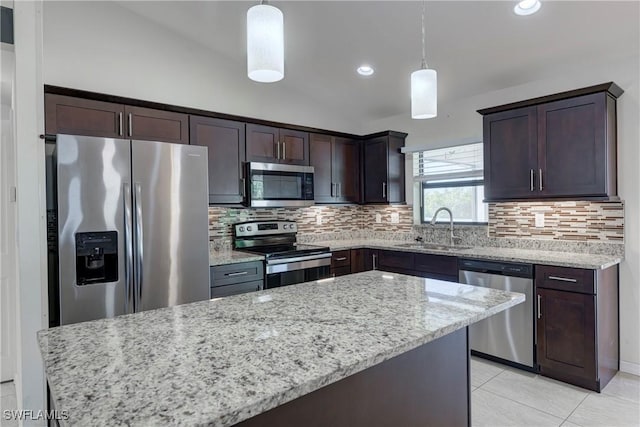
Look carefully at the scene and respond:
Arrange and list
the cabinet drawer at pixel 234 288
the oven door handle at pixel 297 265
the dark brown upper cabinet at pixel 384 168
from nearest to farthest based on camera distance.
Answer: the cabinet drawer at pixel 234 288, the oven door handle at pixel 297 265, the dark brown upper cabinet at pixel 384 168

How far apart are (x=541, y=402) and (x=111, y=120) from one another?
3729mm

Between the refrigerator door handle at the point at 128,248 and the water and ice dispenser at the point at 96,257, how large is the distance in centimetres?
6

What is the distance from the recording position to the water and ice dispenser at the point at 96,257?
2.37 m

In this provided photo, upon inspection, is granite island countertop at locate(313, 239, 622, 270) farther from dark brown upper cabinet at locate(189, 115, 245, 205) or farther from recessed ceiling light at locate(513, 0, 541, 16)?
recessed ceiling light at locate(513, 0, 541, 16)

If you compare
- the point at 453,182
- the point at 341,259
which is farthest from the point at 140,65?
the point at 453,182

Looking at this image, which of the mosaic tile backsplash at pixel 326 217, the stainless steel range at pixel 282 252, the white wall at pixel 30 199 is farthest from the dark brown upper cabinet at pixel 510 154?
the white wall at pixel 30 199

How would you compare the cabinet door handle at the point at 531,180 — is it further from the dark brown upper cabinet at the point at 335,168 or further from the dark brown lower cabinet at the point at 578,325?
the dark brown upper cabinet at the point at 335,168

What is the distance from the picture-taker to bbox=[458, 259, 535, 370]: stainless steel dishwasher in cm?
292

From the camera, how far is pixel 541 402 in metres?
2.53

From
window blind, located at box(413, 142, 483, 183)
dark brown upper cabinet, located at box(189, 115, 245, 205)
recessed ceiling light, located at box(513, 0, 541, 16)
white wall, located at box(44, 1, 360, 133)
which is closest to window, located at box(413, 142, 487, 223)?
window blind, located at box(413, 142, 483, 183)

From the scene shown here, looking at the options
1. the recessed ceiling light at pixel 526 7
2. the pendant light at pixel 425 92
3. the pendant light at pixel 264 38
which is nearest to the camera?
the pendant light at pixel 264 38

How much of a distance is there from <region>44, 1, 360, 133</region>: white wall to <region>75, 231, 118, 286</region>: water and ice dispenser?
55.8 inches

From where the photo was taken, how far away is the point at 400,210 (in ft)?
15.1

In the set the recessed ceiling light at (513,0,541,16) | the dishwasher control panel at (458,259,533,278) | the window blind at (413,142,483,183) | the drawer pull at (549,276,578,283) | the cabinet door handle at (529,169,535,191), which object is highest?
the recessed ceiling light at (513,0,541,16)
